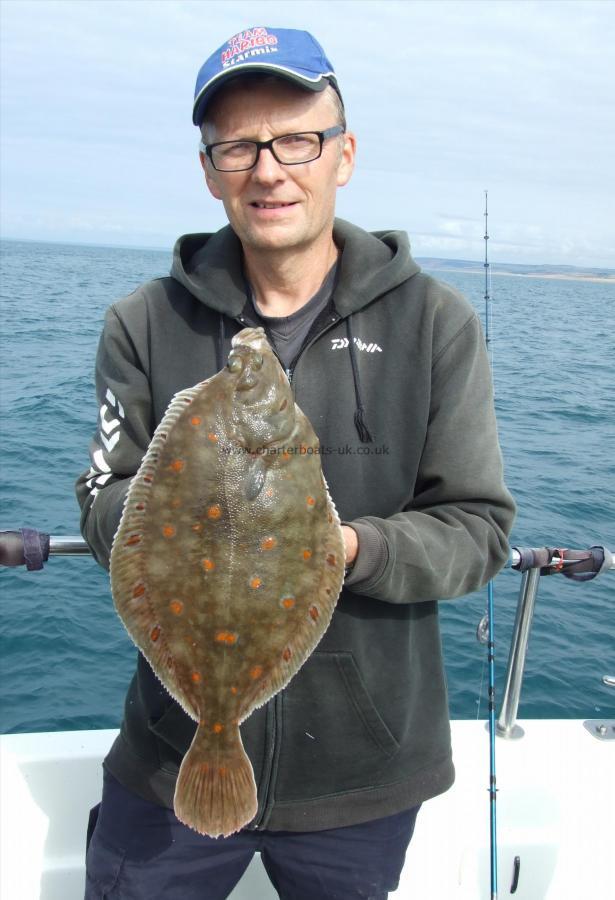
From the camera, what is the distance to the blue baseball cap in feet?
7.13

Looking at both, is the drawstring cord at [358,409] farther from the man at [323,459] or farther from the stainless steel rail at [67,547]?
the stainless steel rail at [67,547]

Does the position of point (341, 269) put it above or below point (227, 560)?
above

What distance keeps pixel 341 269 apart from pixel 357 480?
0.69 m

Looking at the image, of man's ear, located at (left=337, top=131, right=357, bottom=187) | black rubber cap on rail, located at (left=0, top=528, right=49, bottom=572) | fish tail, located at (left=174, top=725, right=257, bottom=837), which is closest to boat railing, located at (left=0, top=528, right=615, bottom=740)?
black rubber cap on rail, located at (left=0, top=528, right=49, bottom=572)

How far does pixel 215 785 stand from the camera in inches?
A: 79.7

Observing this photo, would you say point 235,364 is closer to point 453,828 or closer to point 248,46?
point 248,46

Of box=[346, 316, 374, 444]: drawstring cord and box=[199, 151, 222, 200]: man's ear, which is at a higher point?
box=[199, 151, 222, 200]: man's ear

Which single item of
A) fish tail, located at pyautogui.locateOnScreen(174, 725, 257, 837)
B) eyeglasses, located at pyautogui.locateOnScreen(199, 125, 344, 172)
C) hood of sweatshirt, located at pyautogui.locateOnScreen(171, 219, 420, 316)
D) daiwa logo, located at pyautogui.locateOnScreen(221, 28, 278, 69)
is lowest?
fish tail, located at pyautogui.locateOnScreen(174, 725, 257, 837)

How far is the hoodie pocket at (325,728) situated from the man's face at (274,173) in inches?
50.3

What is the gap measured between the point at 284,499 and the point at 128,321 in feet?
3.03

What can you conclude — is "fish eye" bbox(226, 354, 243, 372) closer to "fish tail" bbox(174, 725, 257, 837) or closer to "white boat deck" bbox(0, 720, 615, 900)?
"fish tail" bbox(174, 725, 257, 837)

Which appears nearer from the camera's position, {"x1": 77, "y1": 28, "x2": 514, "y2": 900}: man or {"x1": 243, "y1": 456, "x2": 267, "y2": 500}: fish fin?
{"x1": 243, "y1": 456, "x2": 267, "y2": 500}: fish fin

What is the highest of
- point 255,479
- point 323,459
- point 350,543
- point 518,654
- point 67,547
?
point 255,479

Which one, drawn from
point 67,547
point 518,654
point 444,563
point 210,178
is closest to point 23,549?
point 67,547
